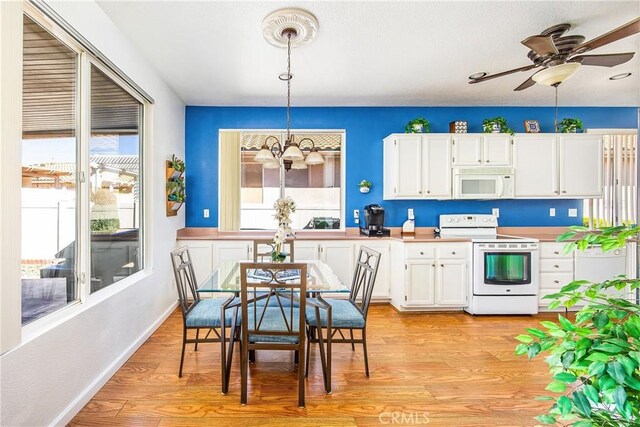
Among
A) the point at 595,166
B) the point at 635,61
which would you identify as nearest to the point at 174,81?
the point at 635,61

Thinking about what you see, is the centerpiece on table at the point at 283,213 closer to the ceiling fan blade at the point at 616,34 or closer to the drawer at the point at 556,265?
the ceiling fan blade at the point at 616,34

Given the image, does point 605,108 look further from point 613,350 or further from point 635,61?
point 613,350

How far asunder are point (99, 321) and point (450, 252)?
3.53 metres

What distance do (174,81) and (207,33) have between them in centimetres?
121

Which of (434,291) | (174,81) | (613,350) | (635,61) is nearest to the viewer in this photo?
(613,350)

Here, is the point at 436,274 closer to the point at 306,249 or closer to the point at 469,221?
the point at 469,221

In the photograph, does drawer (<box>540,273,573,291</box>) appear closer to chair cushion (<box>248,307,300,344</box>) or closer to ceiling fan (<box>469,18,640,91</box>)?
ceiling fan (<box>469,18,640,91</box>)

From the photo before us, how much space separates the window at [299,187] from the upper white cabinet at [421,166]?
34.9 inches

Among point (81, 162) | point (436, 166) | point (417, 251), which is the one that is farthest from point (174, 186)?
point (436, 166)

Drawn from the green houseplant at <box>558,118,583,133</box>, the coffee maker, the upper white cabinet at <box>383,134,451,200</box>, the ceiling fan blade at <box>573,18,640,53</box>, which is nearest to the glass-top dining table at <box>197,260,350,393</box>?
the coffee maker

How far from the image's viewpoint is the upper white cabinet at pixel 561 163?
4051mm

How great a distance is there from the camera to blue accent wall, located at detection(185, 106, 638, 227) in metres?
4.39

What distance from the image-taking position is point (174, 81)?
11.5ft

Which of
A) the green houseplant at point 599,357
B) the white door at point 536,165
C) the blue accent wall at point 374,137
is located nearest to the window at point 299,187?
the blue accent wall at point 374,137
